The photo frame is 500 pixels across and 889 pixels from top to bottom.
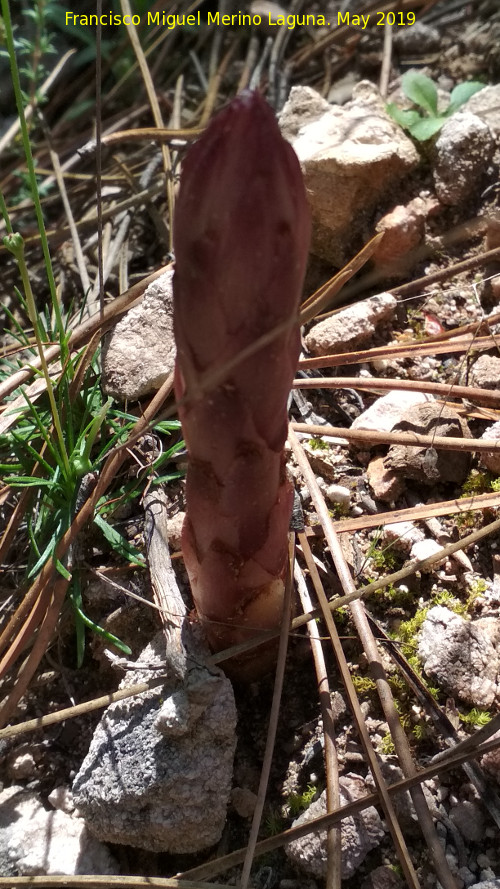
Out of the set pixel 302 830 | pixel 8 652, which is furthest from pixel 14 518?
pixel 302 830

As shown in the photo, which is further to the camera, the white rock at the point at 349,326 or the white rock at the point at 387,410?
the white rock at the point at 349,326

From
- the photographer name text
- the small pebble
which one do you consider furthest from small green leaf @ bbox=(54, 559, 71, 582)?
the photographer name text

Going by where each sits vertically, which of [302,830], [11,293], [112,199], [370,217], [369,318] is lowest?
[302,830]

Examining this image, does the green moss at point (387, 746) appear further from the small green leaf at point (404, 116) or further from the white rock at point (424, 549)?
the small green leaf at point (404, 116)

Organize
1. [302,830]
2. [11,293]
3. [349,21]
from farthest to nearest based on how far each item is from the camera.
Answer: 1. [349,21]
2. [11,293]
3. [302,830]

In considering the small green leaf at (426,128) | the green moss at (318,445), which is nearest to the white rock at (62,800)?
A: the green moss at (318,445)

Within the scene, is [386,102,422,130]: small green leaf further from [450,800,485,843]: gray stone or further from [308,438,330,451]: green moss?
[450,800,485,843]: gray stone

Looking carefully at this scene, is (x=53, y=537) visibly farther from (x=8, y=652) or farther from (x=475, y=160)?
(x=475, y=160)

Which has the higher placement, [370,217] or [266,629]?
[370,217]
